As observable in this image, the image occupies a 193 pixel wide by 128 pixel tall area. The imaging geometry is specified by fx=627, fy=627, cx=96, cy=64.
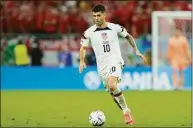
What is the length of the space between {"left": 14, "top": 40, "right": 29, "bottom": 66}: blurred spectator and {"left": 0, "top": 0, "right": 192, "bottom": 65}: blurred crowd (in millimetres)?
384

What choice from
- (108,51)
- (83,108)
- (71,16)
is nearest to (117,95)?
(108,51)

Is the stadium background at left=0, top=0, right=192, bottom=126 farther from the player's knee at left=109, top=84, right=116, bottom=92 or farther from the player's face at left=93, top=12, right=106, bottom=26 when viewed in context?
the player's face at left=93, top=12, right=106, bottom=26

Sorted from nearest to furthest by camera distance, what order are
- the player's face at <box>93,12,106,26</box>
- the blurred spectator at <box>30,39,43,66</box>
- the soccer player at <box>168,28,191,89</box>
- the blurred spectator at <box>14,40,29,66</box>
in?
the player's face at <box>93,12,106,26</box> < the soccer player at <box>168,28,191,89</box> < the blurred spectator at <box>30,39,43,66</box> < the blurred spectator at <box>14,40,29,66</box>

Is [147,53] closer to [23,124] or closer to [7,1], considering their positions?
[7,1]

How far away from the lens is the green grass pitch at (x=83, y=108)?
12.7 metres

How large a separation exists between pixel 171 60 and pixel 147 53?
3.64 feet

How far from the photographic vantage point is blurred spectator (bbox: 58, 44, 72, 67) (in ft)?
79.9

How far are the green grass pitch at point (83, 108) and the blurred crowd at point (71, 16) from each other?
374 cm

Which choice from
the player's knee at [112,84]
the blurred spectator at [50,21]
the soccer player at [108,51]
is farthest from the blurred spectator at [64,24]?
the player's knee at [112,84]

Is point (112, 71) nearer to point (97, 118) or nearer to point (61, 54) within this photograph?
point (97, 118)

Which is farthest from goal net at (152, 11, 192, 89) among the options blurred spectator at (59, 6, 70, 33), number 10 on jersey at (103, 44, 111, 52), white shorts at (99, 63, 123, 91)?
number 10 on jersey at (103, 44, 111, 52)

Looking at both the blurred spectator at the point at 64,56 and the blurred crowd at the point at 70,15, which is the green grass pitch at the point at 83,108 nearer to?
the blurred spectator at the point at 64,56

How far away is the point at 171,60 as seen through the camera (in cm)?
2362

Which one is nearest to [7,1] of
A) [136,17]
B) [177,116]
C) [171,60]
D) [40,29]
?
[40,29]
